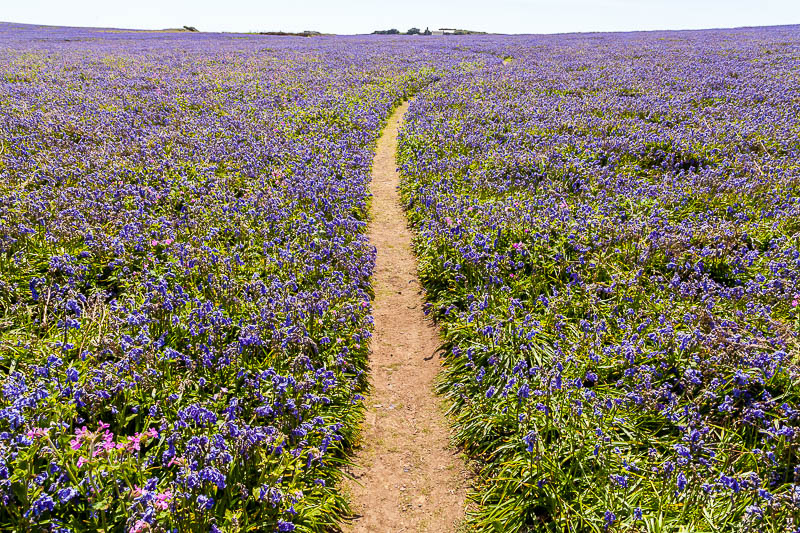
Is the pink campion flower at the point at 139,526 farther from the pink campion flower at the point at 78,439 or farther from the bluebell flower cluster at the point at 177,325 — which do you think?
the pink campion flower at the point at 78,439

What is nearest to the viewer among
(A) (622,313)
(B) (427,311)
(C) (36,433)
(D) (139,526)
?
(D) (139,526)

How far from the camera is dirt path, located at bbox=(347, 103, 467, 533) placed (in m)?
4.32

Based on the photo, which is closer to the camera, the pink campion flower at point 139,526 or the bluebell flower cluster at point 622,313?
the pink campion flower at point 139,526

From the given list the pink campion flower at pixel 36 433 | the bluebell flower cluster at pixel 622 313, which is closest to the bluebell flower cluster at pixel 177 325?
the pink campion flower at pixel 36 433

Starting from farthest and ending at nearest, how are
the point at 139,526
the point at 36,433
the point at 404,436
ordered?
the point at 404,436
the point at 36,433
the point at 139,526

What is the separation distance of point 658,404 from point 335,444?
332 centimetres

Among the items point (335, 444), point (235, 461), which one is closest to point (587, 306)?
point (335, 444)

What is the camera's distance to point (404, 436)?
5164mm

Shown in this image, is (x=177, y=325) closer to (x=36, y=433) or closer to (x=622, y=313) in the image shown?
(x=36, y=433)

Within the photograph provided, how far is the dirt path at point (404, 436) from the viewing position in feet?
14.2

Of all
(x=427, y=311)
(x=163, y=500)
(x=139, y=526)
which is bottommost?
(x=427, y=311)

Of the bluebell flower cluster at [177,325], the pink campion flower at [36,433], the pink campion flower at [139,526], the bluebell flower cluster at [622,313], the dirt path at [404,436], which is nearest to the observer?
the pink campion flower at [139,526]

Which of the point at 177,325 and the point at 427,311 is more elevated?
the point at 177,325

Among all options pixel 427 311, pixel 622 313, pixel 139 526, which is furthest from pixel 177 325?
pixel 622 313
